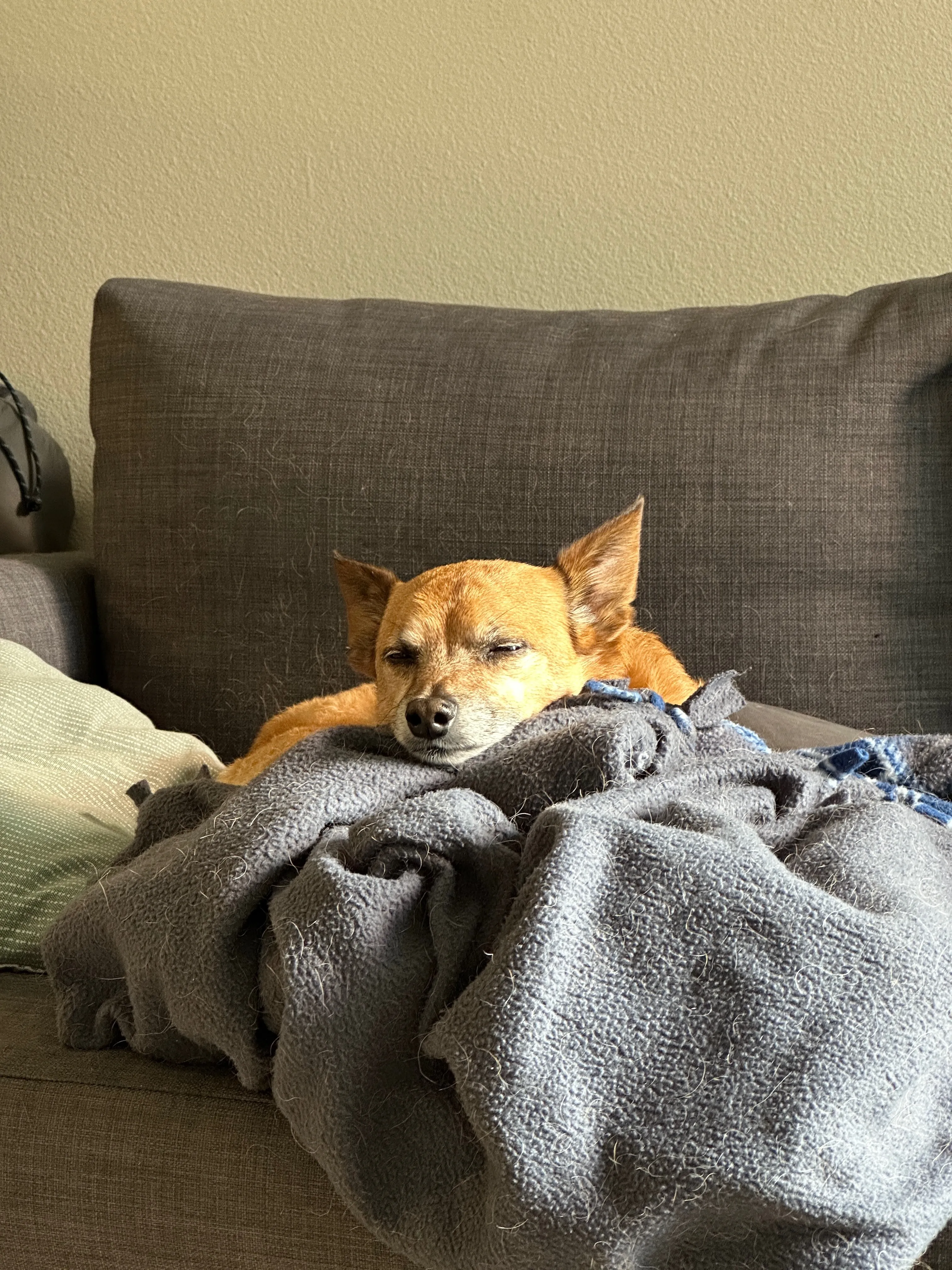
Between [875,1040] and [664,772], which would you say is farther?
[664,772]

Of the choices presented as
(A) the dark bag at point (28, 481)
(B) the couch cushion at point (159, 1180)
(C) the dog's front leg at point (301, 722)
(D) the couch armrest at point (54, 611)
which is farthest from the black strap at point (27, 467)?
(B) the couch cushion at point (159, 1180)

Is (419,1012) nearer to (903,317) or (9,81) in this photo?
(903,317)

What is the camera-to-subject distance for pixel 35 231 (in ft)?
7.31

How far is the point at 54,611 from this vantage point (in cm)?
164

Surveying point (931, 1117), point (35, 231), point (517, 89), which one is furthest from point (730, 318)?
point (35, 231)

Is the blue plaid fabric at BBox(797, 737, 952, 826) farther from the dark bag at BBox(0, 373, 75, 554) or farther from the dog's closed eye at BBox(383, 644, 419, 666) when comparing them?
the dark bag at BBox(0, 373, 75, 554)

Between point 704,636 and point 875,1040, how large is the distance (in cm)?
89

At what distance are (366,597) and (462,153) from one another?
3.88 feet

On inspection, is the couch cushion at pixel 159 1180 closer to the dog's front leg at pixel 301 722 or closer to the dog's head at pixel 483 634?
the dog's head at pixel 483 634

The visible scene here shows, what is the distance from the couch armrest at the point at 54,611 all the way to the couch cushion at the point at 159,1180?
0.92m

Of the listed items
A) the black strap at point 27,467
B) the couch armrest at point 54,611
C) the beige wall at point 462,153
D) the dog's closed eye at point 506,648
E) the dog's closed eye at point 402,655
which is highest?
the beige wall at point 462,153

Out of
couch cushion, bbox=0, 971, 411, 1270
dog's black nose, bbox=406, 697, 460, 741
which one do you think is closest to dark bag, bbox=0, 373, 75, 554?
dog's black nose, bbox=406, 697, 460, 741

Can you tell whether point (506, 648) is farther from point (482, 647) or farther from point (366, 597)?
point (366, 597)

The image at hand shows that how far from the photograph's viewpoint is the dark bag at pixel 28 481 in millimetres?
1916
